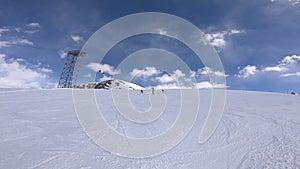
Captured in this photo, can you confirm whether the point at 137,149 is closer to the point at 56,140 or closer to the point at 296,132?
the point at 56,140

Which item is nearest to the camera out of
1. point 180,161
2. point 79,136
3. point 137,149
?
point 180,161

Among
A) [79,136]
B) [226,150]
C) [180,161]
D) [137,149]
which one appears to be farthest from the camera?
[79,136]

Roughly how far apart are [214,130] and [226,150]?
135 cm

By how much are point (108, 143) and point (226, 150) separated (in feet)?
7.70

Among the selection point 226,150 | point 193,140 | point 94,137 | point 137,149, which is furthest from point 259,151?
point 94,137

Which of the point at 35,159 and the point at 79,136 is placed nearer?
the point at 35,159

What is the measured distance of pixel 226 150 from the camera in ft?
13.8

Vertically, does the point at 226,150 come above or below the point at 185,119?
below

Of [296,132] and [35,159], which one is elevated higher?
[296,132]

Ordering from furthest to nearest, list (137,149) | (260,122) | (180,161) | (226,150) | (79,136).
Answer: (260,122) < (79,136) < (137,149) < (226,150) < (180,161)

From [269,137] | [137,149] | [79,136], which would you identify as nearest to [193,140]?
[137,149]

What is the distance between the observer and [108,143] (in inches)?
188

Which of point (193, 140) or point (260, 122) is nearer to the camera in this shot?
point (193, 140)

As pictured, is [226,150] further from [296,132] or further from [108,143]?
[108,143]
